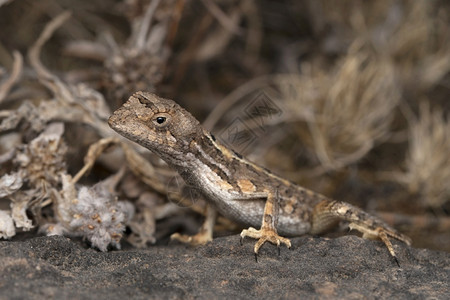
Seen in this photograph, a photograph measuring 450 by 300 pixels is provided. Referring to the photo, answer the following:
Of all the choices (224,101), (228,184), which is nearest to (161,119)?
(228,184)

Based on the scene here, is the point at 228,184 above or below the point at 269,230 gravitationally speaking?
above

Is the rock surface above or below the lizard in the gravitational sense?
below

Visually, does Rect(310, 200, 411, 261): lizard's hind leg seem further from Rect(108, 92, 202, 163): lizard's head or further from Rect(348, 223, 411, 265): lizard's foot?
Rect(108, 92, 202, 163): lizard's head

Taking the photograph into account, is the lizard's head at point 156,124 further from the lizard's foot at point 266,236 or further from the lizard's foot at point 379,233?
the lizard's foot at point 379,233

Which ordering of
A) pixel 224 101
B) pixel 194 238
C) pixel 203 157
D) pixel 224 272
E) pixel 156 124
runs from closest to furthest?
1. pixel 224 272
2. pixel 156 124
3. pixel 203 157
4. pixel 194 238
5. pixel 224 101

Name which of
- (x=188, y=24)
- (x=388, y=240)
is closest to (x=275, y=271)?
(x=388, y=240)

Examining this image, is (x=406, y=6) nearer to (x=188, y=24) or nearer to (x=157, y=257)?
(x=188, y=24)

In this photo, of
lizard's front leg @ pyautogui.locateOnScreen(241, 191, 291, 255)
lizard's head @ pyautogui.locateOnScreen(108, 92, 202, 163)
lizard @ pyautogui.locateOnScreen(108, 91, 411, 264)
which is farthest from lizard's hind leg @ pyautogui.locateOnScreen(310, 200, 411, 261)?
lizard's head @ pyautogui.locateOnScreen(108, 92, 202, 163)

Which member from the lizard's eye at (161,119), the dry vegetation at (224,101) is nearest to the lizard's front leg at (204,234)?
the dry vegetation at (224,101)

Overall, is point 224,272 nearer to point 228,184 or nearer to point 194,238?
point 228,184
